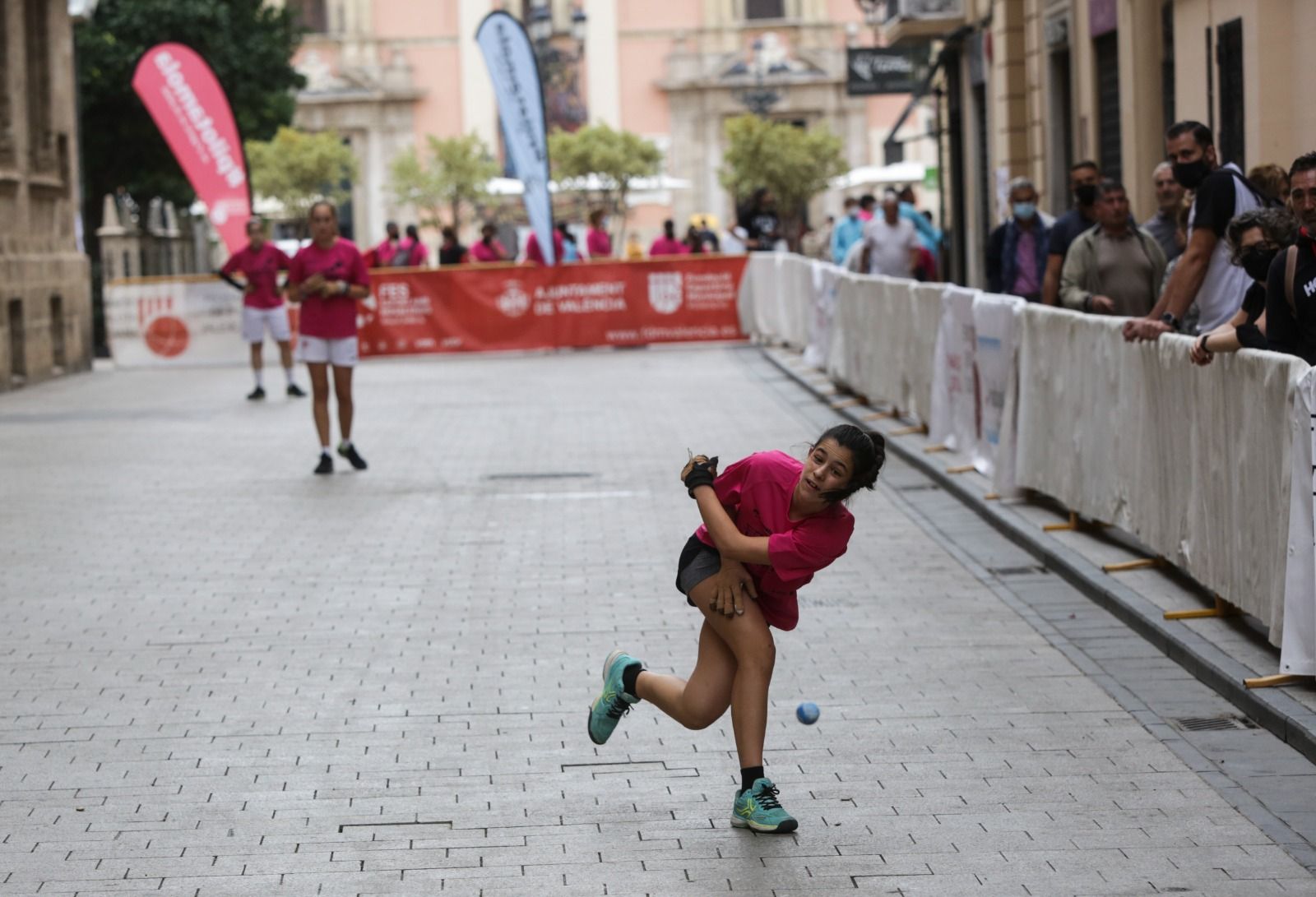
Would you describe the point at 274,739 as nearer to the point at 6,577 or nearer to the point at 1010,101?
the point at 6,577

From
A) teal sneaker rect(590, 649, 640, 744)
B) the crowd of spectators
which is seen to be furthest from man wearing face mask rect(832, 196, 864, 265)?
teal sneaker rect(590, 649, 640, 744)

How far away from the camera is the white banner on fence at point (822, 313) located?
839 inches

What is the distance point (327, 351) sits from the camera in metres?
14.6

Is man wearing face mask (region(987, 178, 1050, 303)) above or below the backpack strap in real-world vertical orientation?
above

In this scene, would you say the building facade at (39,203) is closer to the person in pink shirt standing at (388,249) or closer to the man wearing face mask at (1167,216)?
the person in pink shirt standing at (388,249)

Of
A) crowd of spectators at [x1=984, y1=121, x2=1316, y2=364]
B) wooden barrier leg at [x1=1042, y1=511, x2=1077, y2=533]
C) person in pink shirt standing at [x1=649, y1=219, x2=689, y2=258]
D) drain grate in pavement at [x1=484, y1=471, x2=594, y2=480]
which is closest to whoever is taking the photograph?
crowd of spectators at [x1=984, y1=121, x2=1316, y2=364]

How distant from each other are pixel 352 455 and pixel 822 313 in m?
8.82

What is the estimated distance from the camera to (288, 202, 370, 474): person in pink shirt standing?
14484 mm

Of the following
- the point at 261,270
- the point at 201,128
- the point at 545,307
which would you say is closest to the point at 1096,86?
the point at 261,270

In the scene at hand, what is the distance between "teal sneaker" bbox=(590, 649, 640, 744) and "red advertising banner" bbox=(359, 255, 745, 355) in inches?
900

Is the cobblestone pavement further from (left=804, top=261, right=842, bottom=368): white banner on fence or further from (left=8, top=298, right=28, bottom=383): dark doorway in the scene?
(left=8, top=298, right=28, bottom=383): dark doorway

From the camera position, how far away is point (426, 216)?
70.7 meters

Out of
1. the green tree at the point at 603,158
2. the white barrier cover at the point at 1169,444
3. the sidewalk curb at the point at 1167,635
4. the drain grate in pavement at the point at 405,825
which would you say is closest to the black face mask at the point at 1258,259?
the white barrier cover at the point at 1169,444

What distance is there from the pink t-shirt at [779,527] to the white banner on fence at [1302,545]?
6.42 ft
